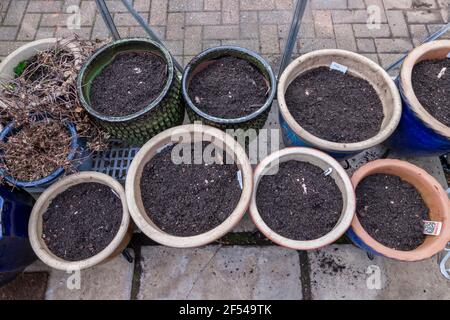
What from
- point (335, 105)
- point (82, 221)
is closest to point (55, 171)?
point (82, 221)

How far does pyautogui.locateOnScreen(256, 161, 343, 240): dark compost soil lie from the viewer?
1.97 m

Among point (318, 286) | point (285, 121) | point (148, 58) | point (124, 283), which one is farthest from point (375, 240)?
point (148, 58)

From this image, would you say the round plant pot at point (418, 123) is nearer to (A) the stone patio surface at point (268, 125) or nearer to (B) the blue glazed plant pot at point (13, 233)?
(A) the stone patio surface at point (268, 125)

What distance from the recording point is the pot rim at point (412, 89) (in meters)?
2.02

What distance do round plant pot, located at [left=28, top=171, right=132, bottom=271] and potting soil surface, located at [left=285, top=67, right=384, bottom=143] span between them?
119cm

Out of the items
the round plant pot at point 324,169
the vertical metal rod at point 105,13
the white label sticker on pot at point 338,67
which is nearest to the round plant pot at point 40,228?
the round plant pot at point 324,169

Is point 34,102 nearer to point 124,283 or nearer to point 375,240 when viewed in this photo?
point 124,283

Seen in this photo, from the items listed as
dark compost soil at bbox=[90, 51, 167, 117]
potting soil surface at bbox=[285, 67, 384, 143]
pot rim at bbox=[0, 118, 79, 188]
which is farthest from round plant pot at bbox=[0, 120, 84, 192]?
potting soil surface at bbox=[285, 67, 384, 143]

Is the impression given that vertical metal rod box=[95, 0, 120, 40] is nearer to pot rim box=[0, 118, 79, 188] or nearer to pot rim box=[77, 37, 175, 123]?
pot rim box=[77, 37, 175, 123]

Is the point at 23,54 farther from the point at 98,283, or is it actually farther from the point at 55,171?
the point at 98,283

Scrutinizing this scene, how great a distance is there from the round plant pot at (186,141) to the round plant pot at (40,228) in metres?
0.11

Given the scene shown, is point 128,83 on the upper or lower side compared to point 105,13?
lower

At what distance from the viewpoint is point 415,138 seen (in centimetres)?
219

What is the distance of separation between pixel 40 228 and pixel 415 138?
7.60ft
